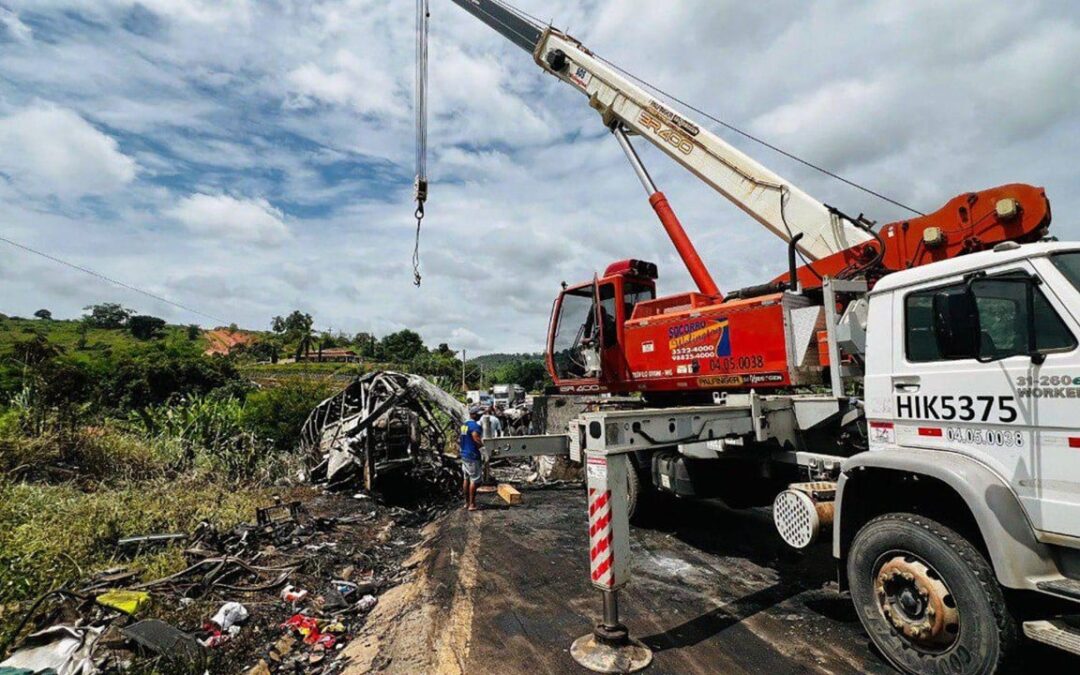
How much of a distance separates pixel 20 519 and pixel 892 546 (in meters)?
9.56

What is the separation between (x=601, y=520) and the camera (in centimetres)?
411

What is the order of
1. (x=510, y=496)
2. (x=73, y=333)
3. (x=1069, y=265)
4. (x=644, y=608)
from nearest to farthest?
(x=1069, y=265), (x=644, y=608), (x=510, y=496), (x=73, y=333)

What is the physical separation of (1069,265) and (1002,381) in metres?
0.74

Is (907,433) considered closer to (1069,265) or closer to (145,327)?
(1069,265)

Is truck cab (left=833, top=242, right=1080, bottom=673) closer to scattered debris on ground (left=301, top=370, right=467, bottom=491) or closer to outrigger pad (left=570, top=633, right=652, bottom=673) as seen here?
outrigger pad (left=570, top=633, right=652, bottom=673)

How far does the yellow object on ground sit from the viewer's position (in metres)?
4.75

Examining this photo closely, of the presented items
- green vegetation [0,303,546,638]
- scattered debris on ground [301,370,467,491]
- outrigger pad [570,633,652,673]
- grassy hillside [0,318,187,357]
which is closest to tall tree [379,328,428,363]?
grassy hillside [0,318,187,357]

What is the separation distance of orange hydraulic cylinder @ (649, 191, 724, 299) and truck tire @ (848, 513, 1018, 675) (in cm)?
400

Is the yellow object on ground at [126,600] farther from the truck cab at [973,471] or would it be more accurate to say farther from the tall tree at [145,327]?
the tall tree at [145,327]

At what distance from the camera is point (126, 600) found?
487 centimetres

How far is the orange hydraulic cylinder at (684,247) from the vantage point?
757cm

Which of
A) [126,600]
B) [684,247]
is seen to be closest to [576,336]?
[684,247]

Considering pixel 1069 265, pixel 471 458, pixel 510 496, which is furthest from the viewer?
pixel 510 496

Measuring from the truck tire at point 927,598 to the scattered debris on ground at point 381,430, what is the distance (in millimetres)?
8390
